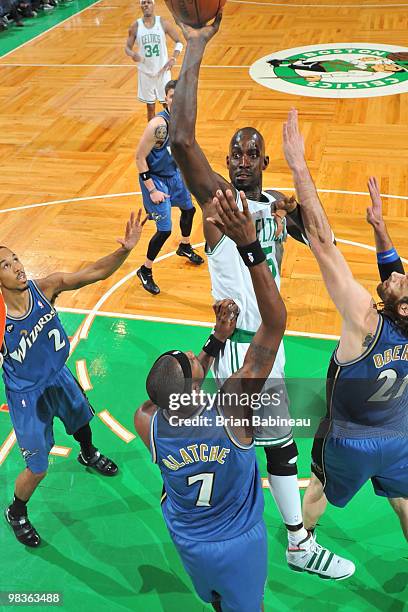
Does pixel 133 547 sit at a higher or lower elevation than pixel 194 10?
lower

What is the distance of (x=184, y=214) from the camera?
22.4 feet

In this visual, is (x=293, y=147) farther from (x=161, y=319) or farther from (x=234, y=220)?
(x=161, y=319)

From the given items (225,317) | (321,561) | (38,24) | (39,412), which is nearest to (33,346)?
(39,412)

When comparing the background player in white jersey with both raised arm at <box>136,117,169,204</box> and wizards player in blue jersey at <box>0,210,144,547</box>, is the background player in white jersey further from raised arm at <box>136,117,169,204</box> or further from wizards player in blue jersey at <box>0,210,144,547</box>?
wizards player in blue jersey at <box>0,210,144,547</box>

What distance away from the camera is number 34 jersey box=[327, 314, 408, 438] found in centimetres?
316

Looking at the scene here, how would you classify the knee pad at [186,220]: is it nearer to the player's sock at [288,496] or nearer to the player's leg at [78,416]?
the player's leg at [78,416]

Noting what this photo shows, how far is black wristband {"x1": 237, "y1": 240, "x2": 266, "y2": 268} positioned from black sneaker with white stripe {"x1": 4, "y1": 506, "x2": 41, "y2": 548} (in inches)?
100

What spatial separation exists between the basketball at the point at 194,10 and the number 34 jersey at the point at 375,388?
6.39 ft

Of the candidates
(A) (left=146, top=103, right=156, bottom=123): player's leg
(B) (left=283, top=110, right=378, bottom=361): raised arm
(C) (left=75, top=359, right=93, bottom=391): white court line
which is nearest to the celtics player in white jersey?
(B) (left=283, top=110, right=378, bottom=361): raised arm

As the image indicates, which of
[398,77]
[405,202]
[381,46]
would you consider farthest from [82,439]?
[381,46]

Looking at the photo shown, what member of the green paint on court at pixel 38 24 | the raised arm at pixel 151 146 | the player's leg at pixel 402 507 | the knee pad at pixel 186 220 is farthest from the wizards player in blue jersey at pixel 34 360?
the green paint on court at pixel 38 24

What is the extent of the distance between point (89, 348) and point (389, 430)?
10.4 feet

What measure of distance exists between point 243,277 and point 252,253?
1105mm

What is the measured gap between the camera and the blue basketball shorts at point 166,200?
20.8ft
